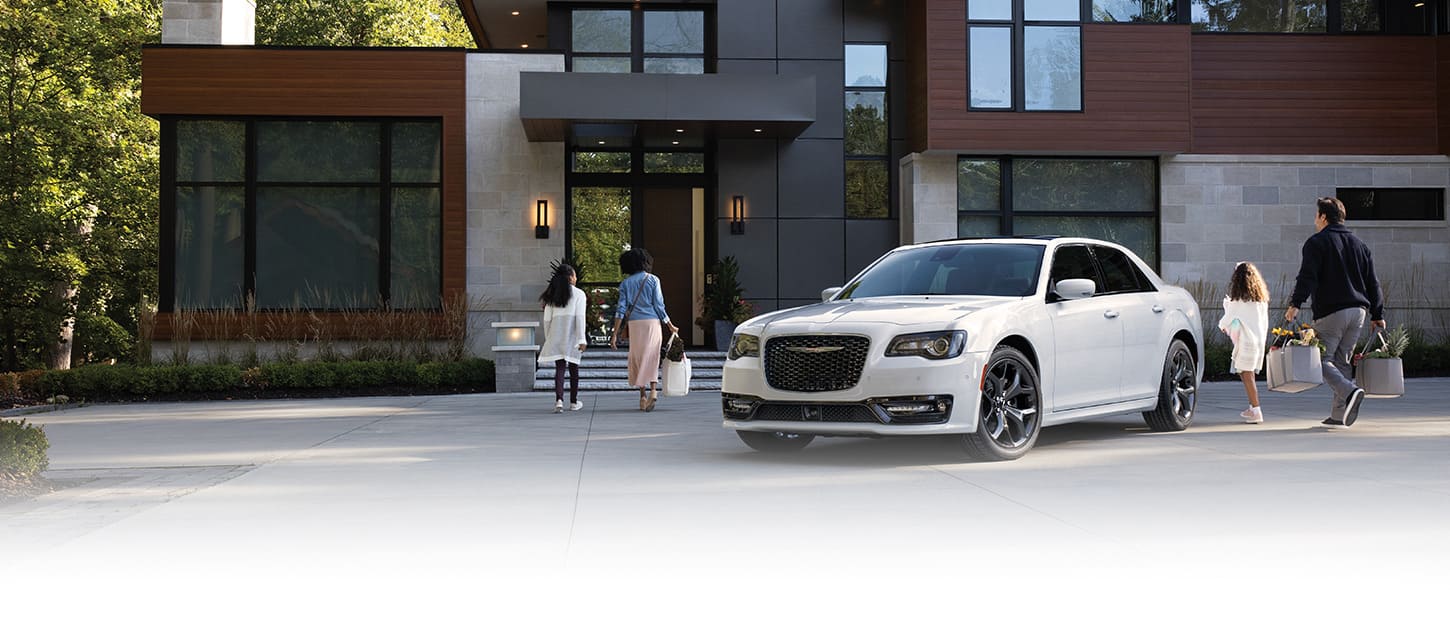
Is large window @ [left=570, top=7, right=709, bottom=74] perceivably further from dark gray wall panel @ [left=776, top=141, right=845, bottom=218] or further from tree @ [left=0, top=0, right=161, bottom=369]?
tree @ [left=0, top=0, right=161, bottom=369]

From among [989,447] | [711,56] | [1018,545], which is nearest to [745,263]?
[711,56]

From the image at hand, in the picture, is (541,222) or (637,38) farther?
(637,38)

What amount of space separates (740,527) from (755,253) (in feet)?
55.7

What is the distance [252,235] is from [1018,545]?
19.1 metres

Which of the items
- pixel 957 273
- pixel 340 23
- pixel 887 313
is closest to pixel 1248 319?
pixel 957 273

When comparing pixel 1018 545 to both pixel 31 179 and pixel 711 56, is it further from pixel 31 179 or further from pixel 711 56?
pixel 31 179

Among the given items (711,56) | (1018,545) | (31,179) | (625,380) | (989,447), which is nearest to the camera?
(1018,545)

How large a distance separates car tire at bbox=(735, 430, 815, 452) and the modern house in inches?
450

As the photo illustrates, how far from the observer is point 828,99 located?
2366 cm

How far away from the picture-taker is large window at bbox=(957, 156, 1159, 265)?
76.5ft

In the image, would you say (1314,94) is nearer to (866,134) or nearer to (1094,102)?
(1094,102)

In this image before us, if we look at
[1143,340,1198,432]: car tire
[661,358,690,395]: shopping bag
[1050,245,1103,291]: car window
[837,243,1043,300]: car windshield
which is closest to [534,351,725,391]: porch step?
[661,358,690,395]: shopping bag

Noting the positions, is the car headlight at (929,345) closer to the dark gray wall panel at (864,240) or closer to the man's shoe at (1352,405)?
the man's shoe at (1352,405)

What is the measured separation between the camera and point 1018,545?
595cm
